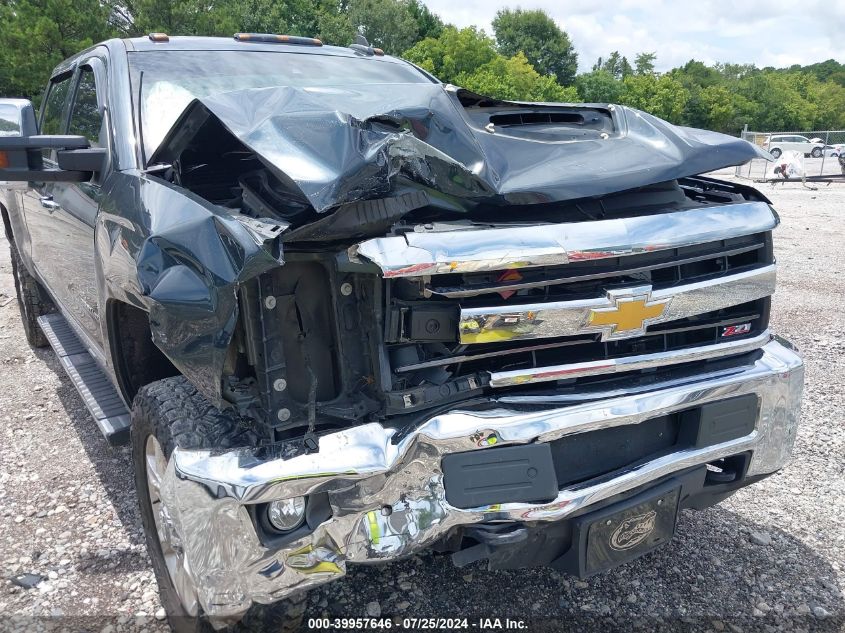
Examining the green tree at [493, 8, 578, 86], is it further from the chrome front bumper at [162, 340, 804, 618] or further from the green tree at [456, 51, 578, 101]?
the chrome front bumper at [162, 340, 804, 618]

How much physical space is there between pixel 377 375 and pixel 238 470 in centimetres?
46

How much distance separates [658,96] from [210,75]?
52467mm

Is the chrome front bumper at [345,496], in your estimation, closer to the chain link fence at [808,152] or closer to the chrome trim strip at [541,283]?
the chrome trim strip at [541,283]

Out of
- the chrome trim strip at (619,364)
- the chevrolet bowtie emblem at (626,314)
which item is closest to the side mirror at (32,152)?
the chrome trim strip at (619,364)

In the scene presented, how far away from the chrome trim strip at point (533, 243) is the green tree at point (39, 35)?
19566mm

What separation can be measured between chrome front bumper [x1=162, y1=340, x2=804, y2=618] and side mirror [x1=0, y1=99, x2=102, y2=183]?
1.26 metres

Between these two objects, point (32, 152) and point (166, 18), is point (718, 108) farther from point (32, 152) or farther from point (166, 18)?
point (32, 152)

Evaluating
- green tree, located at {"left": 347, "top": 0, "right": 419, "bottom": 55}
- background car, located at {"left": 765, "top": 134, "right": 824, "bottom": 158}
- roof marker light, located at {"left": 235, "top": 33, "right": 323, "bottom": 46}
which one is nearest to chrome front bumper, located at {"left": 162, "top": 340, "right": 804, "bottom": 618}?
roof marker light, located at {"left": 235, "top": 33, "right": 323, "bottom": 46}

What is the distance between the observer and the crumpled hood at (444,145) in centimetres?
190

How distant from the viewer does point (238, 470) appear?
179 cm

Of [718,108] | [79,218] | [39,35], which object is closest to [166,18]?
[39,35]

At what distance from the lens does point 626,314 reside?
2.10m

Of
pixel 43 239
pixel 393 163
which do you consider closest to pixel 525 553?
Result: pixel 393 163

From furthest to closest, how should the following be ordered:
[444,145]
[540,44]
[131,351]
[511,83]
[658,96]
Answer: [540,44] < [658,96] < [511,83] < [131,351] < [444,145]
